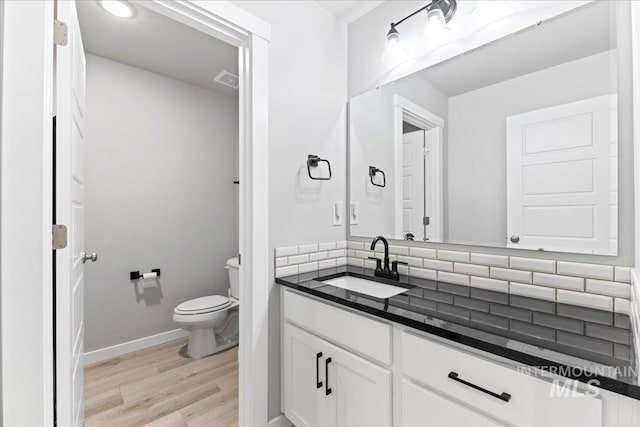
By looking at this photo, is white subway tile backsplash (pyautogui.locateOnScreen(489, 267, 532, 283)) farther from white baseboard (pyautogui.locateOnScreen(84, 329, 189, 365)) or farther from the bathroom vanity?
white baseboard (pyautogui.locateOnScreen(84, 329, 189, 365))

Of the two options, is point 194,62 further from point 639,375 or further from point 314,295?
point 639,375

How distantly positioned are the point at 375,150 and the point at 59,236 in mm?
1555

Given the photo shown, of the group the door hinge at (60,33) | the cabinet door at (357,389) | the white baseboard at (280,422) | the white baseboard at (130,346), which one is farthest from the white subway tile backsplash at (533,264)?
the white baseboard at (130,346)

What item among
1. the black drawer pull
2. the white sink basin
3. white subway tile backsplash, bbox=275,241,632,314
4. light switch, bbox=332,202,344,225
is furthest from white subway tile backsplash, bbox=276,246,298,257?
the black drawer pull

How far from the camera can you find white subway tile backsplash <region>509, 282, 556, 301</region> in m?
1.17

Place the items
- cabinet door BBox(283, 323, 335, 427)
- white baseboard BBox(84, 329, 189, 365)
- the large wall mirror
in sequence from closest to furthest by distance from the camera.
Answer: the large wall mirror < cabinet door BBox(283, 323, 335, 427) < white baseboard BBox(84, 329, 189, 365)

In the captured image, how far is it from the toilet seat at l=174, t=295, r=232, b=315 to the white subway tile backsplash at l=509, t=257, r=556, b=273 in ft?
7.07

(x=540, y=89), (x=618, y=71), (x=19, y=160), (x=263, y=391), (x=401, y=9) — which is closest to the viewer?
(x=19, y=160)

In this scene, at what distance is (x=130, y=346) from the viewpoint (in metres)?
2.51

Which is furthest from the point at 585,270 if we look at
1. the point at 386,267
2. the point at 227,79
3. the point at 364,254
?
the point at 227,79

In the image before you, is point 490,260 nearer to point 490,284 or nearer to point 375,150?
point 490,284

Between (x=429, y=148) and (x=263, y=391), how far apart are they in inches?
60.8

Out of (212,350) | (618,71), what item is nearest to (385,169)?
(618,71)

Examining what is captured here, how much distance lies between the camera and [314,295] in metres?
1.37
